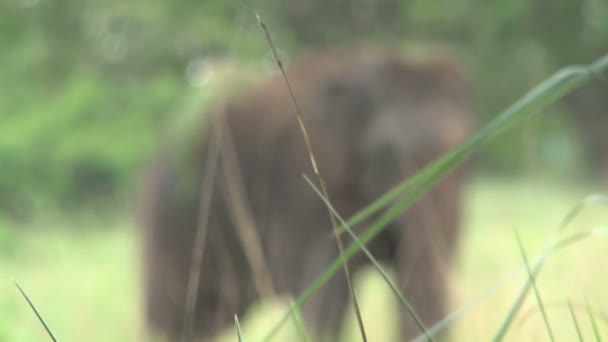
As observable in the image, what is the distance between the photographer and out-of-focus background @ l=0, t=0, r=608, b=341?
10.1ft

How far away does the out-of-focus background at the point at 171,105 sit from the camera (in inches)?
122

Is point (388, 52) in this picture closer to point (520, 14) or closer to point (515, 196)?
point (520, 14)

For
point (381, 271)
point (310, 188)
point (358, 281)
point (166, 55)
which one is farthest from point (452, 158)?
point (166, 55)

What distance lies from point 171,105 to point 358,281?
361cm

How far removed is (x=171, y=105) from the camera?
5945mm

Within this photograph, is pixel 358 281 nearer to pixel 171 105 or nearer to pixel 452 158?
pixel 452 158

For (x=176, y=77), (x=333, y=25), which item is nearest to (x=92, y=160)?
(x=176, y=77)

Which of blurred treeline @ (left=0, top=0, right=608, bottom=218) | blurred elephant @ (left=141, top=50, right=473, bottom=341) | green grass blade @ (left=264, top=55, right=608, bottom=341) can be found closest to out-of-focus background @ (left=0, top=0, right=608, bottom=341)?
blurred treeline @ (left=0, top=0, right=608, bottom=218)

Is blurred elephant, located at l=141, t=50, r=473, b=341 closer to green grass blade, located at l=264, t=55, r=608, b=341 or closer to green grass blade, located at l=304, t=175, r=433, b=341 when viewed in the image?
green grass blade, located at l=264, t=55, r=608, b=341

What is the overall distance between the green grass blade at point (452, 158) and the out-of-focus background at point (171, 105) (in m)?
1.59

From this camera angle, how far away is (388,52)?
7.73 ft

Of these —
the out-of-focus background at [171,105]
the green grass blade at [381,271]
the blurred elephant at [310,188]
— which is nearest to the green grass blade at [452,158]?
the green grass blade at [381,271]

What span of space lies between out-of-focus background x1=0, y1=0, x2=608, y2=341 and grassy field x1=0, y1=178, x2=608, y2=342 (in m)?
0.02

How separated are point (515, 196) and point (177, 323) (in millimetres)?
4509
